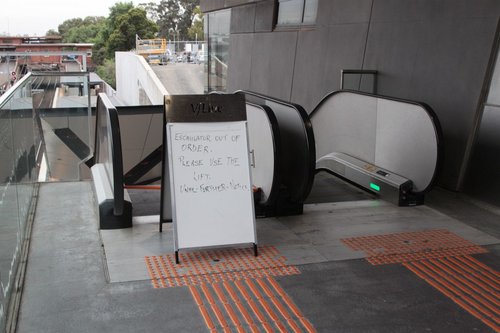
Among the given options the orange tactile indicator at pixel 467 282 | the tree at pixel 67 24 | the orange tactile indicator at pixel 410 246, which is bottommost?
the tree at pixel 67 24

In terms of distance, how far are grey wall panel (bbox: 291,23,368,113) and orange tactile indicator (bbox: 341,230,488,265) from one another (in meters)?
5.32

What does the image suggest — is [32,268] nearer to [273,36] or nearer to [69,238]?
[69,238]

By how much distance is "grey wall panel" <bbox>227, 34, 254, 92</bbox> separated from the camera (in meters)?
16.3

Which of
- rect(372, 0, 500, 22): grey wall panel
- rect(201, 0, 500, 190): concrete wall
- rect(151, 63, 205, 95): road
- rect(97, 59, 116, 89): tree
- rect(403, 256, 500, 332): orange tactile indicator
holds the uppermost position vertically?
rect(372, 0, 500, 22): grey wall panel

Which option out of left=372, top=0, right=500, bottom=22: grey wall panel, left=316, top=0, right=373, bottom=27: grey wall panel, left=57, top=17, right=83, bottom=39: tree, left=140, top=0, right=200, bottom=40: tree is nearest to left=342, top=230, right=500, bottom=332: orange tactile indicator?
left=372, top=0, right=500, bottom=22: grey wall panel

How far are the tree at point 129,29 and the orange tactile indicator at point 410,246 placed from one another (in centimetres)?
6749

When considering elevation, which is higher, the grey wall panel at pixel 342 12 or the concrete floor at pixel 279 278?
the grey wall panel at pixel 342 12

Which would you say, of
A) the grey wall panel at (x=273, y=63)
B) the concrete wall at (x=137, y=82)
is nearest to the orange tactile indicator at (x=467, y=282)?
the grey wall panel at (x=273, y=63)

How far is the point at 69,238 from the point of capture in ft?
16.3

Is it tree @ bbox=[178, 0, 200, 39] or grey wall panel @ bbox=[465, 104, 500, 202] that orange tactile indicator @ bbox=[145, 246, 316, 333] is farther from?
tree @ bbox=[178, 0, 200, 39]

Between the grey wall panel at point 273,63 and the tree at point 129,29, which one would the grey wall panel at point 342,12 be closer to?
the grey wall panel at point 273,63

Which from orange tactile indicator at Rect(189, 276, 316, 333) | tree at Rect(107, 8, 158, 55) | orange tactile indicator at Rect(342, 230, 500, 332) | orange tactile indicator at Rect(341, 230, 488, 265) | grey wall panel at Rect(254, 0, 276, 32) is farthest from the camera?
tree at Rect(107, 8, 158, 55)

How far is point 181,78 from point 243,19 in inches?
907

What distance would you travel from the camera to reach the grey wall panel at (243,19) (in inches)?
622
